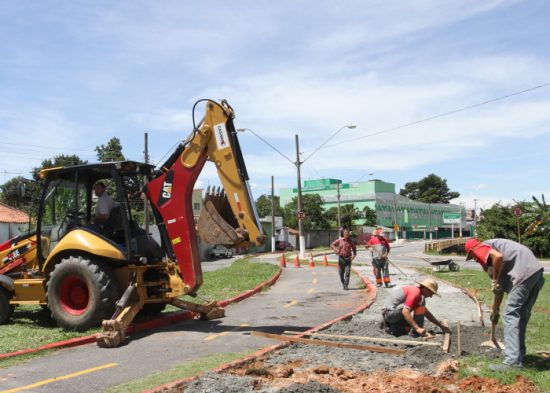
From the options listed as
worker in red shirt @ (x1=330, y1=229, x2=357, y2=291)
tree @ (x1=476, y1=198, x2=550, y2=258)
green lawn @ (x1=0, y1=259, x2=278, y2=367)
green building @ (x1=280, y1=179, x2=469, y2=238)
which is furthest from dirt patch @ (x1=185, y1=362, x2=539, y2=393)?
green building @ (x1=280, y1=179, x2=469, y2=238)

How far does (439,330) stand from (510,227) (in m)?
37.1

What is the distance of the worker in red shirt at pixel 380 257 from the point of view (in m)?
16.2

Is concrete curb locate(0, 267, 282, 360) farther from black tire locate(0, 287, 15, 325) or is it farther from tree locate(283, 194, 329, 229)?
tree locate(283, 194, 329, 229)

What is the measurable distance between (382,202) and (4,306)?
87.5 meters

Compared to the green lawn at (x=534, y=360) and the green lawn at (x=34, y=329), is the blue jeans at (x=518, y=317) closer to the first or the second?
the green lawn at (x=534, y=360)

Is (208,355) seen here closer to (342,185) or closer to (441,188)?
(342,185)

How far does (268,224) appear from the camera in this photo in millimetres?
63594

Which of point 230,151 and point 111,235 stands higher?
point 230,151

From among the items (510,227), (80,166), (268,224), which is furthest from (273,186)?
(80,166)

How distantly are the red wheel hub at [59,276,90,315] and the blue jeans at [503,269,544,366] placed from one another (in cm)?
674

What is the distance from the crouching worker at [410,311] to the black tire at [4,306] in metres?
6.94

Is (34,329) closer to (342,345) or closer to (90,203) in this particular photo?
(90,203)

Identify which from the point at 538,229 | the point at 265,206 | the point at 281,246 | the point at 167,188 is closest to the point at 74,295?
the point at 167,188

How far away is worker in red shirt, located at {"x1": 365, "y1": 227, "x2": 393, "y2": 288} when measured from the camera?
640 inches
